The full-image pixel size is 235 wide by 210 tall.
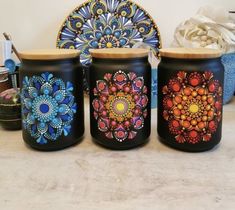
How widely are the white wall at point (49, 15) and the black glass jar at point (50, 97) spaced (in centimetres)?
44

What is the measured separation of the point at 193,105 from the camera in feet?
1.87

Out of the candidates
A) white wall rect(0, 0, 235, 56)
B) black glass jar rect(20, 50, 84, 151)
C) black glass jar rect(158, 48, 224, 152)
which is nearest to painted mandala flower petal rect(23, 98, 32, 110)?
black glass jar rect(20, 50, 84, 151)

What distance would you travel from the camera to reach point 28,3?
0.98 meters

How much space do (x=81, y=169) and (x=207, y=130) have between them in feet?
0.79

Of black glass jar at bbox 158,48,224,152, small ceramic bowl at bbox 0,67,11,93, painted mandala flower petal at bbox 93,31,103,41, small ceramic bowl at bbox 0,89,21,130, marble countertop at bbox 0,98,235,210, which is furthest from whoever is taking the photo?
painted mandala flower petal at bbox 93,31,103,41

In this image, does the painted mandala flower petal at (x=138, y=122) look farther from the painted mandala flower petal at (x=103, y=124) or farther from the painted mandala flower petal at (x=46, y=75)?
the painted mandala flower petal at (x=46, y=75)

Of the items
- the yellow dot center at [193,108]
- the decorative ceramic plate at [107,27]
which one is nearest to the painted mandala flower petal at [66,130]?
the yellow dot center at [193,108]

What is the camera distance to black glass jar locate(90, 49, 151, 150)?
0.57 m

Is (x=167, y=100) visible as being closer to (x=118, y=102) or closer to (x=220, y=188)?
(x=118, y=102)

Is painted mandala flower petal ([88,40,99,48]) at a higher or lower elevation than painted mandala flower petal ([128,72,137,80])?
higher


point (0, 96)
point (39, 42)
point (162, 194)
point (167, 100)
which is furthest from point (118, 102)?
point (39, 42)

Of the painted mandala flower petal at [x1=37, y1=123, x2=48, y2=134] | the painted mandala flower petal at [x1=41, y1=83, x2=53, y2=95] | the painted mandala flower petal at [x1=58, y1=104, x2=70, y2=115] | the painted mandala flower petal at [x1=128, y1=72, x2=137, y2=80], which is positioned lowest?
the painted mandala flower petal at [x1=37, y1=123, x2=48, y2=134]

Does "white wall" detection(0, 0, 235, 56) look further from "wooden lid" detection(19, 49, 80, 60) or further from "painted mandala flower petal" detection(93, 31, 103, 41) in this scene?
"wooden lid" detection(19, 49, 80, 60)

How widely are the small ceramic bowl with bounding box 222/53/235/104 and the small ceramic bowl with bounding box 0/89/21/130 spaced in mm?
537
